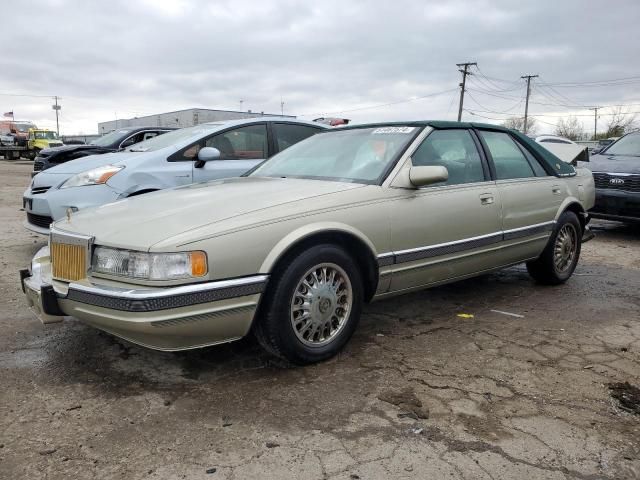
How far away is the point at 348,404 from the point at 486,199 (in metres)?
2.08

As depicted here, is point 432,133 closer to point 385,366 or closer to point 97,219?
point 385,366

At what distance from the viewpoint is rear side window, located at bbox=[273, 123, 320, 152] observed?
6.39 meters

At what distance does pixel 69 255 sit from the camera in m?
2.94

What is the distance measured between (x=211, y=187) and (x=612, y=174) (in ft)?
20.0

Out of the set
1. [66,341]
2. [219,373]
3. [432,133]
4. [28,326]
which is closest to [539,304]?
[432,133]

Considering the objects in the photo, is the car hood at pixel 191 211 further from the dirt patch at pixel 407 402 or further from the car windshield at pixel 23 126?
the car windshield at pixel 23 126

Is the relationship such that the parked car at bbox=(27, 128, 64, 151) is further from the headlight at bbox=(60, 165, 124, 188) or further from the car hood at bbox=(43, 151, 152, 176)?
the headlight at bbox=(60, 165, 124, 188)

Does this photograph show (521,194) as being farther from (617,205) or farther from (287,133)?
(617,205)

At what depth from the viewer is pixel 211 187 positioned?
145 inches

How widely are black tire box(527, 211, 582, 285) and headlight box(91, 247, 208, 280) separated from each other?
338cm

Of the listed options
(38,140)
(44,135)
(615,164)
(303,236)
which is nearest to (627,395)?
(303,236)

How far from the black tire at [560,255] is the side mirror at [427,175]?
6.14 ft

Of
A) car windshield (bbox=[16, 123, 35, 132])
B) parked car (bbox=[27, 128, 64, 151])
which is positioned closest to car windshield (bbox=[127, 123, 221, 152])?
parked car (bbox=[27, 128, 64, 151])

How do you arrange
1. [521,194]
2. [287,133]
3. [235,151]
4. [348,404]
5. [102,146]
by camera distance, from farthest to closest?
[102,146] → [287,133] → [235,151] → [521,194] → [348,404]
